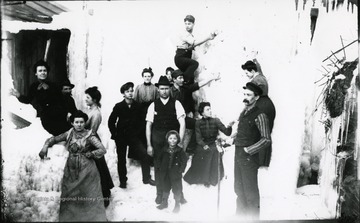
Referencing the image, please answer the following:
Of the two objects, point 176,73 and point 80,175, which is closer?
point 80,175

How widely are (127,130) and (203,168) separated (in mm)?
754

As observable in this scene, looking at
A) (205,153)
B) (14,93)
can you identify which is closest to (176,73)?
(205,153)

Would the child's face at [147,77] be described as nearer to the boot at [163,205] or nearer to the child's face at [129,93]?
the child's face at [129,93]

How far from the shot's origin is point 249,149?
346cm

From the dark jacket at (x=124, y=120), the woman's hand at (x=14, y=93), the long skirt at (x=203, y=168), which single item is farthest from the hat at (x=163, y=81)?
the woman's hand at (x=14, y=93)

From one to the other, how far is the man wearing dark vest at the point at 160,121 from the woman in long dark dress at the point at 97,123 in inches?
16.2

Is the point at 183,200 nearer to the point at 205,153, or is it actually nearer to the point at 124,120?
the point at 205,153

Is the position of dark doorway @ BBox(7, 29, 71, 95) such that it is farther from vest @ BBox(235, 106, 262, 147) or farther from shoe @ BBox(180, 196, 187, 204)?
vest @ BBox(235, 106, 262, 147)

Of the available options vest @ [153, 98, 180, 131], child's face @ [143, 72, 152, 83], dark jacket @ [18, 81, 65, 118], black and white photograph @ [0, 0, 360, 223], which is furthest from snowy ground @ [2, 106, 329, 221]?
child's face @ [143, 72, 152, 83]

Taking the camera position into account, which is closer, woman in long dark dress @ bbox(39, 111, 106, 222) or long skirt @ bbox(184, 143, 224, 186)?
woman in long dark dress @ bbox(39, 111, 106, 222)

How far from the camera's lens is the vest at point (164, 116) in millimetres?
3475

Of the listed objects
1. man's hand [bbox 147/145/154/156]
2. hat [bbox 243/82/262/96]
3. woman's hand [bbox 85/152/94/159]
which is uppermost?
hat [bbox 243/82/262/96]

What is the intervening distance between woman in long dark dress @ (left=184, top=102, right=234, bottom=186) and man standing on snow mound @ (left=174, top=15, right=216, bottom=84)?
0.31 meters

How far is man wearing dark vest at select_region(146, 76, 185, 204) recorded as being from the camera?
3.48 metres
